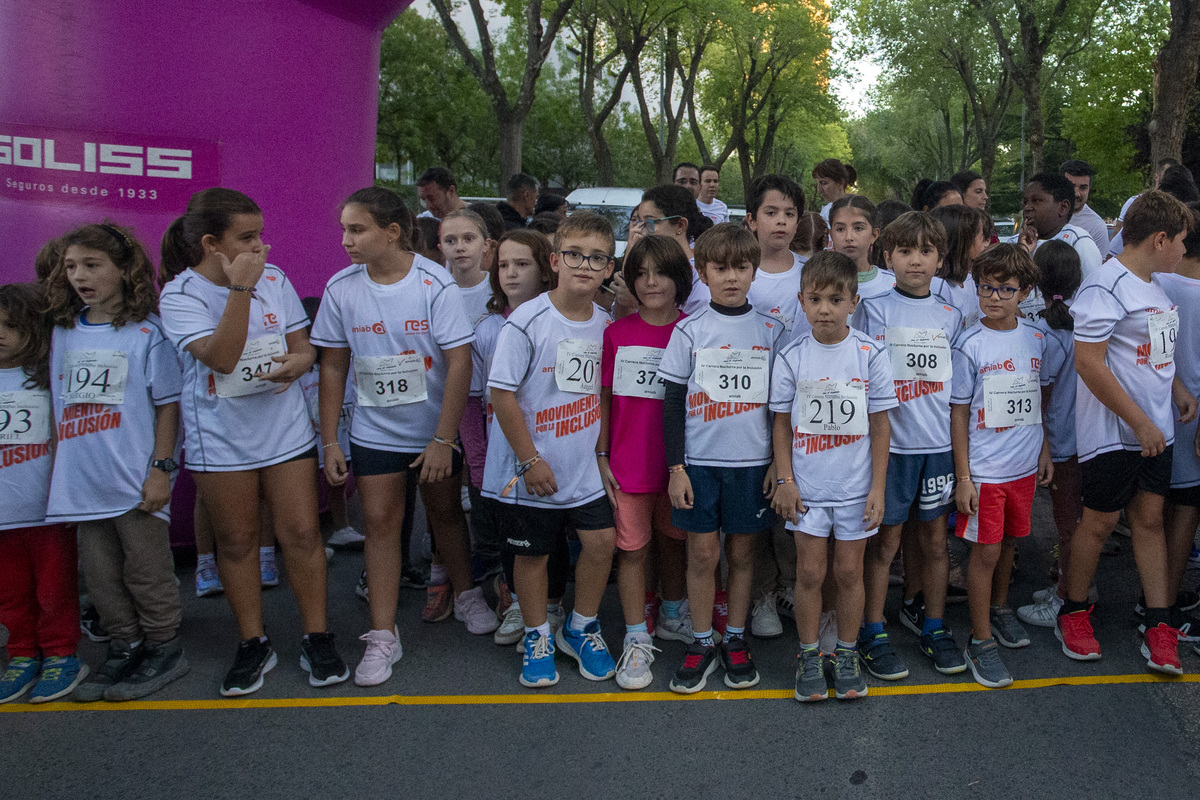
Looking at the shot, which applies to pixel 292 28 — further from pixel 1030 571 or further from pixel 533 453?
pixel 1030 571

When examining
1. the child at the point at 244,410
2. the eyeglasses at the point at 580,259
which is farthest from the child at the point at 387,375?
the eyeglasses at the point at 580,259

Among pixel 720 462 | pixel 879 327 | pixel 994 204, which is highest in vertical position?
pixel 994 204

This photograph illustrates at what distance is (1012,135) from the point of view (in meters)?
47.8

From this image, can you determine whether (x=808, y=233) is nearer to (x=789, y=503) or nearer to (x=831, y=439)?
(x=831, y=439)

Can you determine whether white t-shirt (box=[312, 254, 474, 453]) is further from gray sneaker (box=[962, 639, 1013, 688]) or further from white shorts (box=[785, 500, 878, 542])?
gray sneaker (box=[962, 639, 1013, 688])

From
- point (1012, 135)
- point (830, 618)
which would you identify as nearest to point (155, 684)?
point (830, 618)

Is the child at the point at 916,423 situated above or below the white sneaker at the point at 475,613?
above

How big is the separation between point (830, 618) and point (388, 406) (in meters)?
1.97

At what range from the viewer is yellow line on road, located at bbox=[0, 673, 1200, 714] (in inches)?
134

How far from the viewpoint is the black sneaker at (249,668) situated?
3469 millimetres

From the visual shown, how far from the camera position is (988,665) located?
3.52 meters

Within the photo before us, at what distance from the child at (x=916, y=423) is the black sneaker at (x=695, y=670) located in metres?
0.65

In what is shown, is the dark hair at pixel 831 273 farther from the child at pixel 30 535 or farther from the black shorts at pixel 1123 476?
the child at pixel 30 535

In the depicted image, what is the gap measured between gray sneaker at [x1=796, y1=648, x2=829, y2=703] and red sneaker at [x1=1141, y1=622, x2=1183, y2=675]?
131cm
